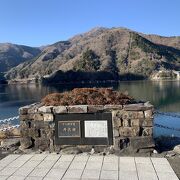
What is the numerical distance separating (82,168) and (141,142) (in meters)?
2.61

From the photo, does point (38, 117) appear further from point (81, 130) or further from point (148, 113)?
point (148, 113)

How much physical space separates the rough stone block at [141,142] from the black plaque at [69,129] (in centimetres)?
192

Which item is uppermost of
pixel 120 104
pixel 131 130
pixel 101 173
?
pixel 120 104

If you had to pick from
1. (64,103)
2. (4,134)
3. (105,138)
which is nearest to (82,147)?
(105,138)

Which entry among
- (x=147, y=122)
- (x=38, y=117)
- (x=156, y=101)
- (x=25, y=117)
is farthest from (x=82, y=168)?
(x=156, y=101)

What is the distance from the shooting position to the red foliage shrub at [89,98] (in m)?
12.5

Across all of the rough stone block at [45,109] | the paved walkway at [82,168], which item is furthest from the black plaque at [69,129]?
the paved walkway at [82,168]

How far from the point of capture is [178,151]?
11.8 m

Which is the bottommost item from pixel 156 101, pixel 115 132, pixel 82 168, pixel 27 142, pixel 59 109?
pixel 156 101

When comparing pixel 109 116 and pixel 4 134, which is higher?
pixel 109 116

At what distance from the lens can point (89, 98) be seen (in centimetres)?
1271

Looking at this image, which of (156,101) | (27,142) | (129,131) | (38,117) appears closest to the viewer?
(129,131)

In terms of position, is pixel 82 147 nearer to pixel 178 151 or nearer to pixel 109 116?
pixel 109 116

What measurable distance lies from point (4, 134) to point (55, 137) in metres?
3.96
